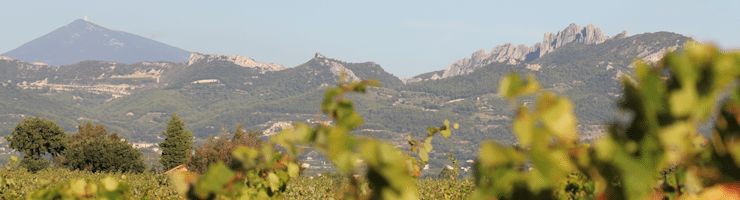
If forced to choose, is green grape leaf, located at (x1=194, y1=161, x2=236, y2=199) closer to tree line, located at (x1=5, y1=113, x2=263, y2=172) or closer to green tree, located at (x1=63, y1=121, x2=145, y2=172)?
tree line, located at (x1=5, y1=113, x2=263, y2=172)

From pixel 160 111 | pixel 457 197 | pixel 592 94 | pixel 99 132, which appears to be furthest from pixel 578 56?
pixel 457 197

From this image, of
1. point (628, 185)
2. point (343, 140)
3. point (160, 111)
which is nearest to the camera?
point (628, 185)

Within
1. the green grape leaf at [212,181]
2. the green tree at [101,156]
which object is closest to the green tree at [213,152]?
the green tree at [101,156]

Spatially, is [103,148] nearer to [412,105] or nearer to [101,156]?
[101,156]

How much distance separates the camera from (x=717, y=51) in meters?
0.50

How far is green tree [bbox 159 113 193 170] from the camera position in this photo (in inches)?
1705

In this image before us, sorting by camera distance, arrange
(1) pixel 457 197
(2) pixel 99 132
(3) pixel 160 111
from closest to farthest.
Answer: (1) pixel 457 197 → (2) pixel 99 132 → (3) pixel 160 111

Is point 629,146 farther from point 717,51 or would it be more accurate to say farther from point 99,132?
point 99,132

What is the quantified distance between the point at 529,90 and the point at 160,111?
199m

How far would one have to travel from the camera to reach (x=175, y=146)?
44344mm

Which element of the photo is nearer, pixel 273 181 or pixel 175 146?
pixel 273 181

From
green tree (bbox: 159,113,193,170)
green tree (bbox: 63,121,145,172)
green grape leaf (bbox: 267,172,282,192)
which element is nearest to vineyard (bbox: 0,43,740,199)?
green grape leaf (bbox: 267,172,282,192)

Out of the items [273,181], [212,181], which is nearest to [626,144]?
[212,181]

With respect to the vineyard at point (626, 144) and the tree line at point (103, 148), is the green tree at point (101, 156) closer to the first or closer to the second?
the tree line at point (103, 148)
